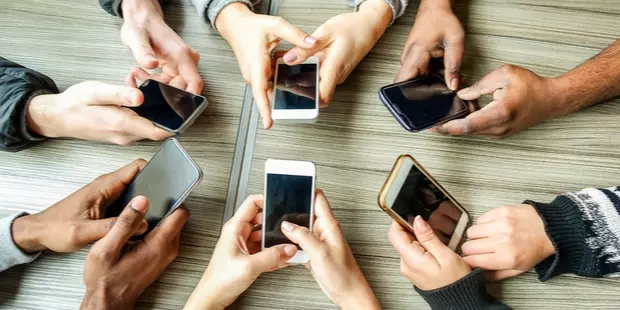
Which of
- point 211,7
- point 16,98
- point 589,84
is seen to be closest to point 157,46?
point 211,7

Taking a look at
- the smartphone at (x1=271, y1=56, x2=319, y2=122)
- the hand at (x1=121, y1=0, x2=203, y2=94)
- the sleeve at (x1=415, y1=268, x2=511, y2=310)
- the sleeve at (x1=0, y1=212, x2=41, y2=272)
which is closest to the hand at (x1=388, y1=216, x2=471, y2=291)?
the sleeve at (x1=415, y1=268, x2=511, y2=310)

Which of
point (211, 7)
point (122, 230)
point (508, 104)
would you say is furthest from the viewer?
point (211, 7)

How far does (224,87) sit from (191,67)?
0.07 m

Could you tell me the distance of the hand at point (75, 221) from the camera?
2.42 ft

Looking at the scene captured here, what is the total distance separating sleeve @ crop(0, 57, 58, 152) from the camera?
0.81 m

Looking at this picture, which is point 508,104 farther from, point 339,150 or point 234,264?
point 234,264

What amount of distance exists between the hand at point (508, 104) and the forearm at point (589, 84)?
1 cm

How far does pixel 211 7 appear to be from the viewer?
0.92m

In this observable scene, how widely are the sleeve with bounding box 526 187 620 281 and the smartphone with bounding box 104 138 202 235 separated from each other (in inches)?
23.0

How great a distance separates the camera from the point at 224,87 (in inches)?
35.4

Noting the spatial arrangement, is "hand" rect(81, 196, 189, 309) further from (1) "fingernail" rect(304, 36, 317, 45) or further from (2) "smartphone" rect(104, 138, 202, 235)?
(1) "fingernail" rect(304, 36, 317, 45)

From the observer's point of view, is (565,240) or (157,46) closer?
(565,240)

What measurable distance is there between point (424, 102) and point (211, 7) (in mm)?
461

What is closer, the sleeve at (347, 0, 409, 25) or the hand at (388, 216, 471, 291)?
the hand at (388, 216, 471, 291)
